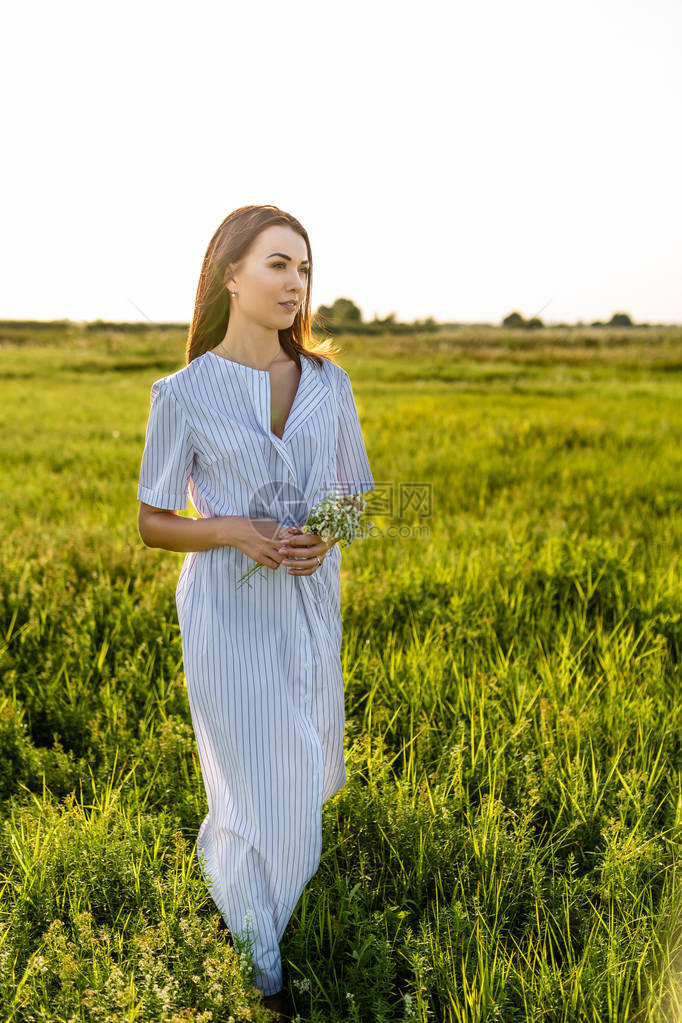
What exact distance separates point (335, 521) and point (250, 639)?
14.9 inches

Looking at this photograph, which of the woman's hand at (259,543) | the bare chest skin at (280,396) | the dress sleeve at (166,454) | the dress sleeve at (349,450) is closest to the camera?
the woman's hand at (259,543)

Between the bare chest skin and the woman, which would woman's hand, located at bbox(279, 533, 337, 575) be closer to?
the woman

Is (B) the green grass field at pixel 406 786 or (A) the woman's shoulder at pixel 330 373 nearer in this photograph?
(B) the green grass field at pixel 406 786

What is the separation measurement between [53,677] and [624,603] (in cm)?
276

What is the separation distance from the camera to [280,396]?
2062 mm

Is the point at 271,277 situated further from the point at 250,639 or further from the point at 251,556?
the point at 250,639

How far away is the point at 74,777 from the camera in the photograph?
283cm

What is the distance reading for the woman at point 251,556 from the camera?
191cm

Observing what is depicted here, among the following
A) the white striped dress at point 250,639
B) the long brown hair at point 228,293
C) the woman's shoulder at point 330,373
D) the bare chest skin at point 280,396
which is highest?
the long brown hair at point 228,293

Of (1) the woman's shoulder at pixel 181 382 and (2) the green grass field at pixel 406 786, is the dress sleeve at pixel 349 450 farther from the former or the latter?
(1) the woman's shoulder at pixel 181 382

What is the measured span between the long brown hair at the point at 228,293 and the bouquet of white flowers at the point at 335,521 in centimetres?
47

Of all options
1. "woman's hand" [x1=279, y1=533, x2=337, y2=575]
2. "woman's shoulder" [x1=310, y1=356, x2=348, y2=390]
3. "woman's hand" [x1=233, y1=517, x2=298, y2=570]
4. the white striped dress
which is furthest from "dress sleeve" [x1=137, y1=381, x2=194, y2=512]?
"woman's shoulder" [x1=310, y1=356, x2=348, y2=390]

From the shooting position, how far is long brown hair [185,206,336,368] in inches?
75.4

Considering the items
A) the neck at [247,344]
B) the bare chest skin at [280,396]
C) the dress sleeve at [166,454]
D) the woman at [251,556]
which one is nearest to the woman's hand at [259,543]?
the woman at [251,556]
